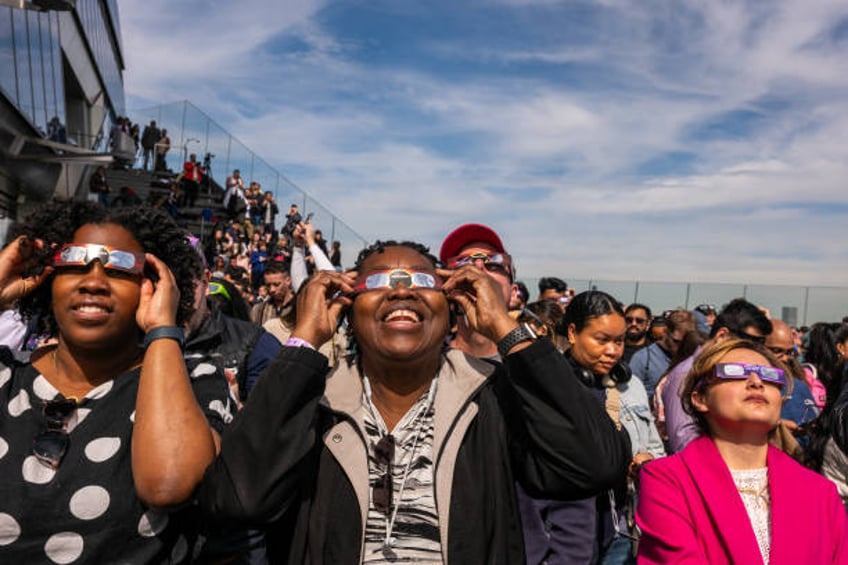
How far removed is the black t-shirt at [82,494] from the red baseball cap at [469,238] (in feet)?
7.26

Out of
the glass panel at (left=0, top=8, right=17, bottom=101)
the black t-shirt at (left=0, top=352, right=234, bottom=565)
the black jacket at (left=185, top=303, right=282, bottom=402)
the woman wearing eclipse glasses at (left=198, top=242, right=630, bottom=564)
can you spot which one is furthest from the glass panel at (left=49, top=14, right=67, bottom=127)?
the woman wearing eclipse glasses at (left=198, top=242, right=630, bottom=564)

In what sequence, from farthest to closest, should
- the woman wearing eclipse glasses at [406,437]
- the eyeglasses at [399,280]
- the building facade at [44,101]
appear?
the building facade at [44,101] → the eyeglasses at [399,280] → the woman wearing eclipse glasses at [406,437]

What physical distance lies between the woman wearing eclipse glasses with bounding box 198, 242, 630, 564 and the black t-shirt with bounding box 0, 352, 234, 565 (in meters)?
0.21

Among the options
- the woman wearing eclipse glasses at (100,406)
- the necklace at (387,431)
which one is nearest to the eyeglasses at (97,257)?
the woman wearing eclipse glasses at (100,406)

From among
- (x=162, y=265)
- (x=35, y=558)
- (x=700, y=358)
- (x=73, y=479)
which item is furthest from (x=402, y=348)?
(x=700, y=358)

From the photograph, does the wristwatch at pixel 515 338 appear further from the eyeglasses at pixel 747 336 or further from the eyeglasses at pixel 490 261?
the eyeglasses at pixel 747 336

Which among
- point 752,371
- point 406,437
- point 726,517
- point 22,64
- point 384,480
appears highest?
point 22,64

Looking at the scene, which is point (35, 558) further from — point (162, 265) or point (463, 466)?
point (463, 466)

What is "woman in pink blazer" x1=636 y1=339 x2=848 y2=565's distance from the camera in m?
2.55

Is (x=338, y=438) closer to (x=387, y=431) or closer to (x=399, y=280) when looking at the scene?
(x=387, y=431)

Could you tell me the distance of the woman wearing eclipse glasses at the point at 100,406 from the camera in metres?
1.90

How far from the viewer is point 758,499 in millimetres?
2699

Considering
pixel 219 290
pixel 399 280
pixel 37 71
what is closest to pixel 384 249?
pixel 399 280

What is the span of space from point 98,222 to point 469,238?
6.97ft
